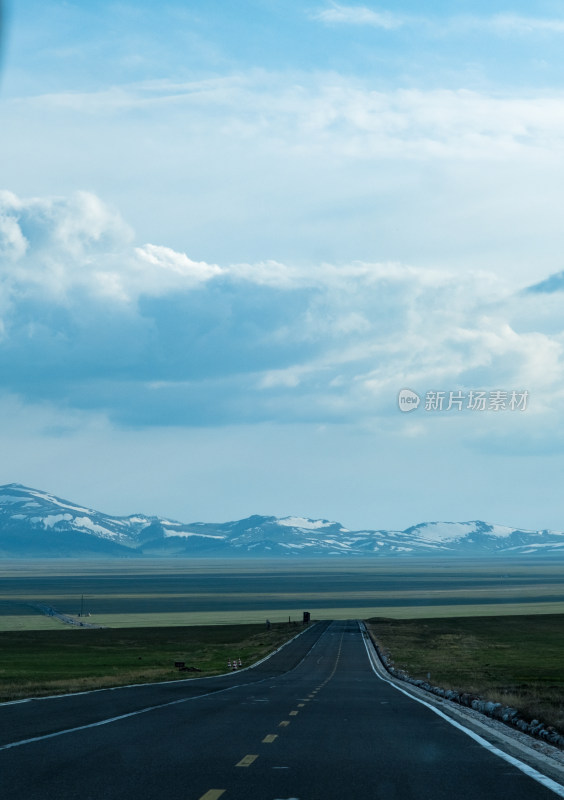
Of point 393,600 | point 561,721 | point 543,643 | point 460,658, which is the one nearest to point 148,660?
point 460,658

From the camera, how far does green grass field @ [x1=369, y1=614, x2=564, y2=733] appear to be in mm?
31027

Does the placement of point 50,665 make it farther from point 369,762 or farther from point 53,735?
point 369,762

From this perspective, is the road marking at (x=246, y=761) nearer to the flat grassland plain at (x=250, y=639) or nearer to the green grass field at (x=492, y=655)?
the green grass field at (x=492, y=655)

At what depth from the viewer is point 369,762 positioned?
14.6m

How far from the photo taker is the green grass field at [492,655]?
31.0 meters

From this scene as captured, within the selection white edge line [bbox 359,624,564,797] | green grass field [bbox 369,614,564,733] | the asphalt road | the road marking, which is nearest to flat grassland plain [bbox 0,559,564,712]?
green grass field [bbox 369,614,564,733]

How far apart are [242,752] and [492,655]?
235 ft

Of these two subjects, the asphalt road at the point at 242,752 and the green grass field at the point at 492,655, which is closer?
the asphalt road at the point at 242,752

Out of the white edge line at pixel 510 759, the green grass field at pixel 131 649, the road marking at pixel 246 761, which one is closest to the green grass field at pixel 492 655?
the white edge line at pixel 510 759

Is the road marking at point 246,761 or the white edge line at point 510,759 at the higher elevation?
the road marking at point 246,761

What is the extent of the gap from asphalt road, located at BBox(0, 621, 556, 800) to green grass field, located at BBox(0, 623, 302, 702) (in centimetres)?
1866

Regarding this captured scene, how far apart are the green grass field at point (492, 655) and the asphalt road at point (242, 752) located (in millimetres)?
4037

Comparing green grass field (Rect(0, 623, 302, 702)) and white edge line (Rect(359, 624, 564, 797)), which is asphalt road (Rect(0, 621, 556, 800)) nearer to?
white edge line (Rect(359, 624, 564, 797))

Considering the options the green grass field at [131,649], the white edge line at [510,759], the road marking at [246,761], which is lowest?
the green grass field at [131,649]
